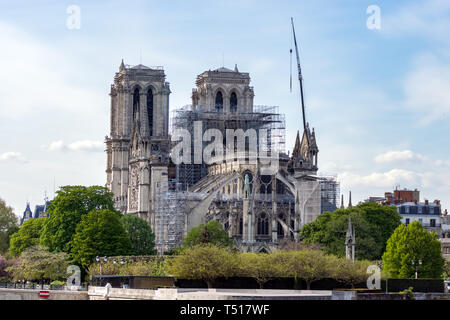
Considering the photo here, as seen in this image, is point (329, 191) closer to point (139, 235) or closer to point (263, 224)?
point (263, 224)

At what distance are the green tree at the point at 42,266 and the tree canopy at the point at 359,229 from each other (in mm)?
20575

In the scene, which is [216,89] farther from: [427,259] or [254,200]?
[427,259]

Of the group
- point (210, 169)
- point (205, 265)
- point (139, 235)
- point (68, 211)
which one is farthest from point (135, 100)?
point (205, 265)

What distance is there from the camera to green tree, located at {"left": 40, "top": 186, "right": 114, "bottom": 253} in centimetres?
10019

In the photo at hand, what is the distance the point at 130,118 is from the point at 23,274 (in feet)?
135

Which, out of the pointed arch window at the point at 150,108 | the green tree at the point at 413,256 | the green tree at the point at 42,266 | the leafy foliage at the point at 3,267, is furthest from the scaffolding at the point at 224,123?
the green tree at the point at 413,256

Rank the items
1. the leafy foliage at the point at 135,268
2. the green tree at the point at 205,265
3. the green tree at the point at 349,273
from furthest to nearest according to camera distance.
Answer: the leafy foliage at the point at 135,268, the green tree at the point at 349,273, the green tree at the point at 205,265

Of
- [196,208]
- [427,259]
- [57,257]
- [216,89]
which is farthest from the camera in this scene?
[216,89]

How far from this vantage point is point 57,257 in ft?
313

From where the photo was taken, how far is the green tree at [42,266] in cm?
9435

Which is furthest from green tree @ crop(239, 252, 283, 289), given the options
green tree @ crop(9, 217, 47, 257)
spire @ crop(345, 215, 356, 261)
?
green tree @ crop(9, 217, 47, 257)

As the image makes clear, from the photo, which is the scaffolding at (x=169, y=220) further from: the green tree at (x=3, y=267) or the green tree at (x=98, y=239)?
the green tree at (x=98, y=239)

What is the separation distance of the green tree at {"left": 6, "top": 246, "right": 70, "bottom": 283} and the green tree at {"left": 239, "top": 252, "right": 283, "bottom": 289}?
20.6m
